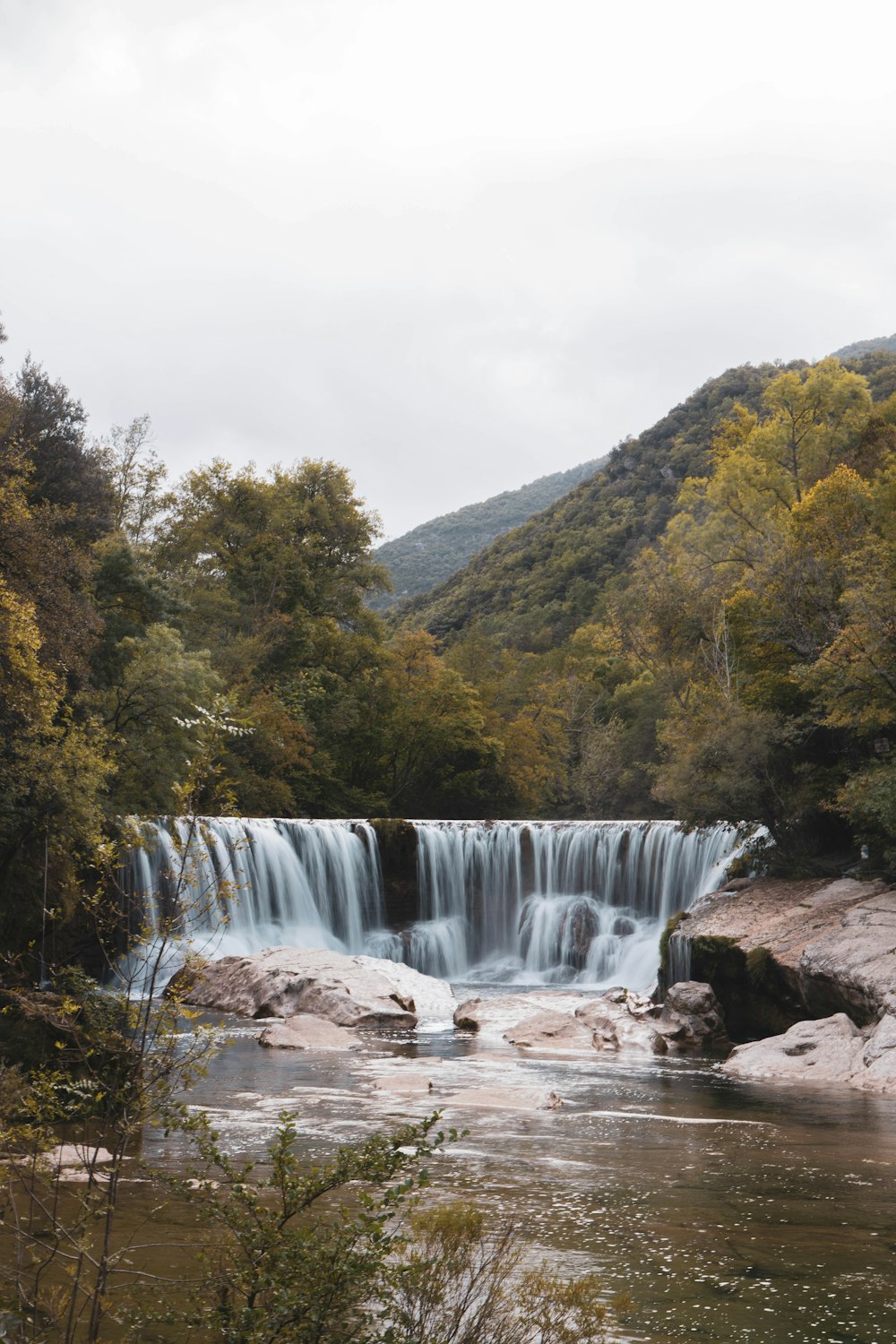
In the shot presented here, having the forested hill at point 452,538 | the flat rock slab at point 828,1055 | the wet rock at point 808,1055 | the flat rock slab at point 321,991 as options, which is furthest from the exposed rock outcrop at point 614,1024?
the forested hill at point 452,538

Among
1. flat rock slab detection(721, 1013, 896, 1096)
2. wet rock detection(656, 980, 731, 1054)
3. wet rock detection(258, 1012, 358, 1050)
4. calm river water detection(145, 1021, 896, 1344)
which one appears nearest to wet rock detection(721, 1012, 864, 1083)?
flat rock slab detection(721, 1013, 896, 1096)

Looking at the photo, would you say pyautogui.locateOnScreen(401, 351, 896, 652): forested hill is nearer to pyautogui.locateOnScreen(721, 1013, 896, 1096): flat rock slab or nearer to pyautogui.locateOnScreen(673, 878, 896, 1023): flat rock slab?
pyautogui.locateOnScreen(673, 878, 896, 1023): flat rock slab

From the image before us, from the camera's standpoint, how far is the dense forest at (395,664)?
19219 mm

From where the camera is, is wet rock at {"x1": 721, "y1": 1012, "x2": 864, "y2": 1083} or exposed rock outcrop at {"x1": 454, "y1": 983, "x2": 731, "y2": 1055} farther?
exposed rock outcrop at {"x1": 454, "y1": 983, "x2": 731, "y2": 1055}

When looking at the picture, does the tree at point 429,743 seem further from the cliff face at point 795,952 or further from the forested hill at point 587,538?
the forested hill at point 587,538

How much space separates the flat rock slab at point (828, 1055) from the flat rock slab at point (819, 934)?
21.1 inches

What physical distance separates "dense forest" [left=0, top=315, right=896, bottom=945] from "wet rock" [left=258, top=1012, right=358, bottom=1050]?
4194 millimetres

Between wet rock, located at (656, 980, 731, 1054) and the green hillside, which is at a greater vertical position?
the green hillside

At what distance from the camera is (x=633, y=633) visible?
49.2 meters

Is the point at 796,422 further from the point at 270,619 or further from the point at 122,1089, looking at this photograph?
the point at 122,1089

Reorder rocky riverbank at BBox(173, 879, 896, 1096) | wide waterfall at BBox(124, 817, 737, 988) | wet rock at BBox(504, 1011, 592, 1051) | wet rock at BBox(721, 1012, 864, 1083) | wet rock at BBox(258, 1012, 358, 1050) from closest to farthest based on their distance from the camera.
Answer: wet rock at BBox(721, 1012, 864, 1083), rocky riverbank at BBox(173, 879, 896, 1096), wet rock at BBox(258, 1012, 358, 1050), wet rock at BBox(504, 1011, 592, 1051), wide waterfall at BBox(124, 817, 737, 988)

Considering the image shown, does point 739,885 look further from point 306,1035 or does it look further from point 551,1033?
point 306,1035

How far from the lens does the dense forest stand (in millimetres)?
19219

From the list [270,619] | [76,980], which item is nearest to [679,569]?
[270,619]
